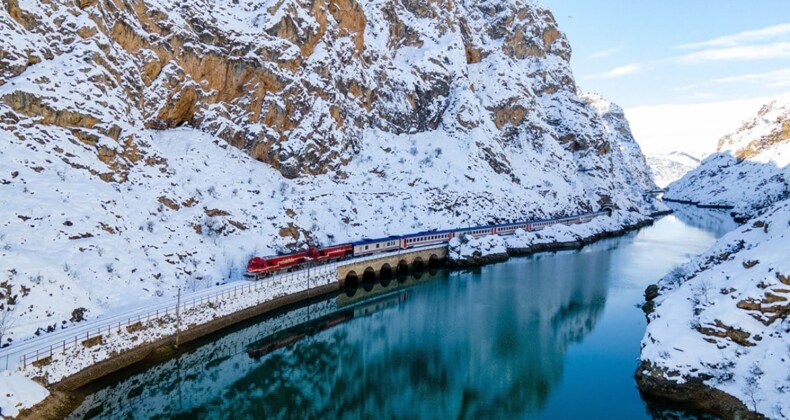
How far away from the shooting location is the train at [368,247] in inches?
1951

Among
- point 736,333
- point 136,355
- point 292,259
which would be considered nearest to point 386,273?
point 292,259

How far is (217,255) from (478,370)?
29.4m

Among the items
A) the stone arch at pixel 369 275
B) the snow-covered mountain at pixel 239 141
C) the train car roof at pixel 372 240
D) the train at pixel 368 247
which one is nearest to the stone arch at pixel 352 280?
the stone arch at pixel 369 275

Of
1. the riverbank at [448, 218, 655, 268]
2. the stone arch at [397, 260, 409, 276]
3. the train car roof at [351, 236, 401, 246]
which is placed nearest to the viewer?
the train car roof at [351, 236, 401, 246]

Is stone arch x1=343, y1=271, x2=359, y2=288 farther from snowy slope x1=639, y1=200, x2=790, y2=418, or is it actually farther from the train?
snowy slope x1=639, y1=200, x2=790, y2=418

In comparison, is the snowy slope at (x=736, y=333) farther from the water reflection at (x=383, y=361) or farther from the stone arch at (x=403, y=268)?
the stone arch at (x=403, y=268)

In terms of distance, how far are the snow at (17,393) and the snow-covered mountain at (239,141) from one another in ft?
20.8

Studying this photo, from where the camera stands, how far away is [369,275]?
216 ft

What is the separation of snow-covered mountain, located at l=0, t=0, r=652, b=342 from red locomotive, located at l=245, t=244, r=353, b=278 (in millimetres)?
3499

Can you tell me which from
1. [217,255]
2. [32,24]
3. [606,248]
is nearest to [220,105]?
[32,24]

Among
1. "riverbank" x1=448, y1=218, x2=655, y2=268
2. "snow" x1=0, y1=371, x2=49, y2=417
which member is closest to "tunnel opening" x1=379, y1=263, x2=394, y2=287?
"riverbank" x1=448, y1=218, x2=655, y2=268

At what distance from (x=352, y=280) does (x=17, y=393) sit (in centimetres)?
4062

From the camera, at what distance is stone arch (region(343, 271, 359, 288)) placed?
203 ft

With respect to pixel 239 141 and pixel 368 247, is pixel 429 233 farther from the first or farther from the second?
pixel 239 141
